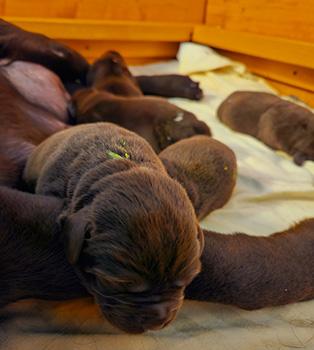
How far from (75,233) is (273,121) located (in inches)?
101

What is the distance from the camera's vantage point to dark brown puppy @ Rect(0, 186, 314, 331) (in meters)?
1.41

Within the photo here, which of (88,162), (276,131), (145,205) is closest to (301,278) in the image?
(145,205)

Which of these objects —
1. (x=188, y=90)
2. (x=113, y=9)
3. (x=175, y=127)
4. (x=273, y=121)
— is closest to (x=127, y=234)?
(x=175, y=127)

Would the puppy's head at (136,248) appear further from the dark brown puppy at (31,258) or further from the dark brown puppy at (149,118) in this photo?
the dark brown puppy at (149,118)

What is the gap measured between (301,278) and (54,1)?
4.42 metres

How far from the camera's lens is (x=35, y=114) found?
2797 millimetres

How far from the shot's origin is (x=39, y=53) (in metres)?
3.46

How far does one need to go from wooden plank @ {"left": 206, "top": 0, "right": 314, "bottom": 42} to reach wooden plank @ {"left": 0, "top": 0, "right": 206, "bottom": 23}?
1.05 ft

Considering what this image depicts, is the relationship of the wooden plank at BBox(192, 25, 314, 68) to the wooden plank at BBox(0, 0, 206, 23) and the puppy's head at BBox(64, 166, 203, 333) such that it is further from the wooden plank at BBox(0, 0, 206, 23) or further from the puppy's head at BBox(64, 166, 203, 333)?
the puppy's head at BBox(64, 166, 203, 333)

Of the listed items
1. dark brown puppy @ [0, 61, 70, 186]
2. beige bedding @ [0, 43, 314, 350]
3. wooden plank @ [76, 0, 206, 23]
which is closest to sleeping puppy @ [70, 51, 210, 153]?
dark brown puppy @ [0, 61, 70, 186]

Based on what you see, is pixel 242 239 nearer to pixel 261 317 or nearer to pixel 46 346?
pixel 261 317

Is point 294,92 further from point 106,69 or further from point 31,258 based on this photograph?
point 31,258

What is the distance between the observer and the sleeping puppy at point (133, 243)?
1.22 meters

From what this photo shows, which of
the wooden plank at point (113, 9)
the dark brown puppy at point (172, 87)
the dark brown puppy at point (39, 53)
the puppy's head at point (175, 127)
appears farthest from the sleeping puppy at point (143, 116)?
the wooden plank at point (113, 9)
